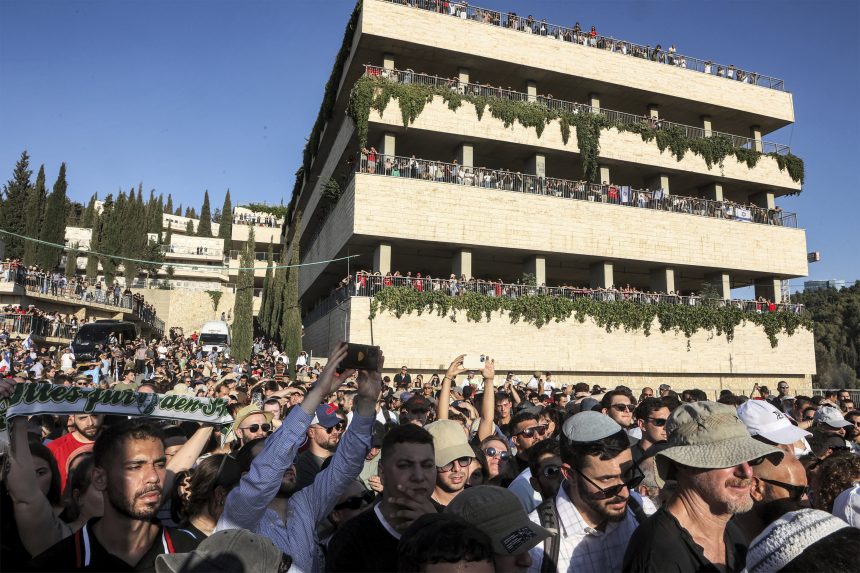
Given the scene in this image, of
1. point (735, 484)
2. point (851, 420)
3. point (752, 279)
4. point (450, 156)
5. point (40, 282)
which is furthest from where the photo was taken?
point (40, 282)

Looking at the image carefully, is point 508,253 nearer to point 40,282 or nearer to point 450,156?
point 450,156

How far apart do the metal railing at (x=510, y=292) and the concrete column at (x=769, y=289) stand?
122 cm

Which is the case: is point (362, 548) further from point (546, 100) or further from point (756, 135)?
point (756, 135)

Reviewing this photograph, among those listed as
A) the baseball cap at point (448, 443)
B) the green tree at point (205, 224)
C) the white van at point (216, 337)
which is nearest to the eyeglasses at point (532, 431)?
the baseball cap at point (448, 443)

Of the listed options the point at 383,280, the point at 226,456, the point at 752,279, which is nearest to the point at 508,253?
the point at 383,280

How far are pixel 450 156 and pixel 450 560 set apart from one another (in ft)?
91.0

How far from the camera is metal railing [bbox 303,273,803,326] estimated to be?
23.2 m

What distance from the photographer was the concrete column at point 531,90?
2759 centimetres

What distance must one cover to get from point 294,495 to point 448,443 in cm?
112

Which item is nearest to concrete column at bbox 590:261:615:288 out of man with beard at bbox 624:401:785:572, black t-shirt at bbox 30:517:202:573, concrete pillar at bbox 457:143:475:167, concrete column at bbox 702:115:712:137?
concrete pillar at bbox 457:143:475:167

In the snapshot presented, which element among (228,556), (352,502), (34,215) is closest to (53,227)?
(34,215)

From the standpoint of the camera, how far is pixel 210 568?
1.96 metres

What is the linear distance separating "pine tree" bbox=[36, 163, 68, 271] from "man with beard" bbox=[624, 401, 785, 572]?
6373 cm

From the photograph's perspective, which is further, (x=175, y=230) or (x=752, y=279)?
(x=175, y=230)
